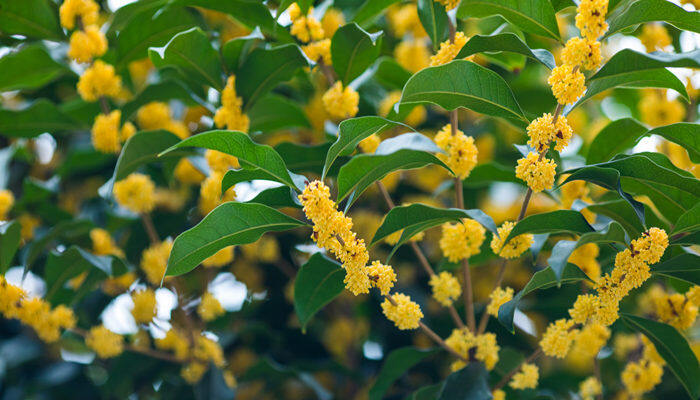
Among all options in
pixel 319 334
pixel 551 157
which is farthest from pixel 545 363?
pixel 551 157

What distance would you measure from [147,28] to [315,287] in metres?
0.78

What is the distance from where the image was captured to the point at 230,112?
1293 millimetres

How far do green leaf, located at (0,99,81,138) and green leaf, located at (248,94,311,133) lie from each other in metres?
0.54

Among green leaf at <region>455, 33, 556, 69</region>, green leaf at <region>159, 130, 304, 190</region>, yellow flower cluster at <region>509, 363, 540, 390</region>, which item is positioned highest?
green leaf at <region>455, 33, 556, 69</region>

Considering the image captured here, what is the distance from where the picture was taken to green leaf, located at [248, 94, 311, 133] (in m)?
1.55

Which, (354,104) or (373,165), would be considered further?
(354,104)

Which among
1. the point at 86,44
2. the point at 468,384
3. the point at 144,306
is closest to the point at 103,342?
the point at 144,306

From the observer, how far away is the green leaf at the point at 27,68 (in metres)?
1.49

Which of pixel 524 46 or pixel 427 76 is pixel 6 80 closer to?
pixel 427 76

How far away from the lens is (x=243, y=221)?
990mm

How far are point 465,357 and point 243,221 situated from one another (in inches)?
21.7

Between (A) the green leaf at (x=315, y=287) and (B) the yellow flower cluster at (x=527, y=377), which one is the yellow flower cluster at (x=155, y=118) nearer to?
(A) the green leaf at (x=315, y=287)

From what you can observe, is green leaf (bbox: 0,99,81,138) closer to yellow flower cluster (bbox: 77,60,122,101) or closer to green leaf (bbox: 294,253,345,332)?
yellow flower cluster (bbox: 77,60,122,101)

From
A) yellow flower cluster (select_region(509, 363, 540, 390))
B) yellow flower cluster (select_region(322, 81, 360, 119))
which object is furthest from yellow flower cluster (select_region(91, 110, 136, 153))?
yellow flower cluster (select_region(509, 363, 540, 390))
